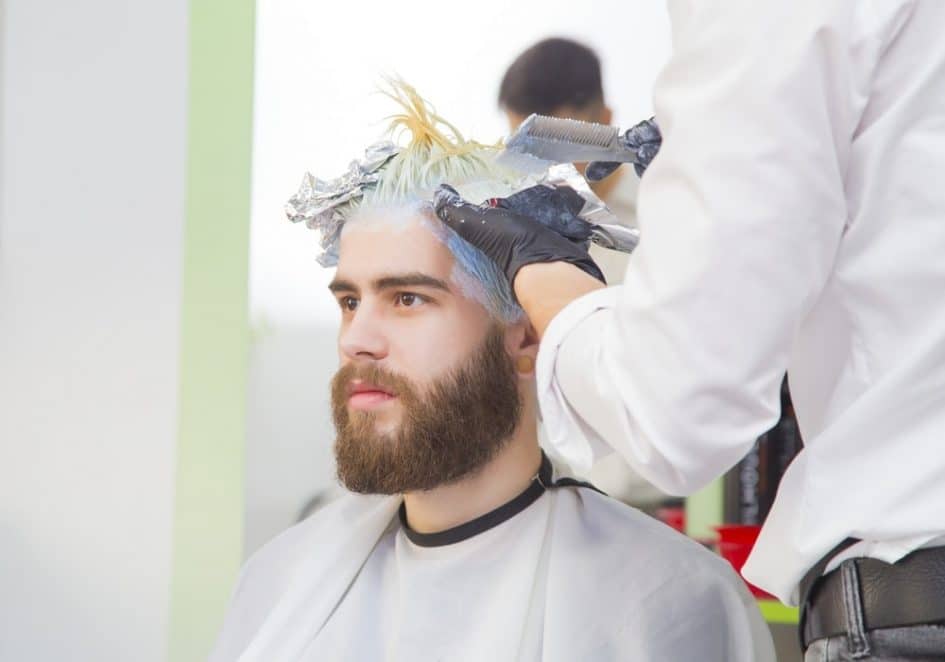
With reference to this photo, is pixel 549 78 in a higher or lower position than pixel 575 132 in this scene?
higher

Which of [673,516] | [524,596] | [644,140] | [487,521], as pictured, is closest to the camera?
[644,140]

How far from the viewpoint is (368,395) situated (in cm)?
167

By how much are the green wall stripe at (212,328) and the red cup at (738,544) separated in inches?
34.4

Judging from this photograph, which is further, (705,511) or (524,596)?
(705,511)

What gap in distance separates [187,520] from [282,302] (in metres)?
0.47

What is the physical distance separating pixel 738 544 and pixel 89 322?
1.28 metres

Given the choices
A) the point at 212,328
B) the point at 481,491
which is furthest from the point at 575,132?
the point at 212,328

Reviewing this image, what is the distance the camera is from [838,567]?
1.11 metres

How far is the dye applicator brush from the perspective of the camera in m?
1.45

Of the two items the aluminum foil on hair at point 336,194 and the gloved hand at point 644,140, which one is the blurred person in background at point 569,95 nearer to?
the aluminum foil on hair at point 336,194

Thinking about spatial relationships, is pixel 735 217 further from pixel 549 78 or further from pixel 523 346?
pixel 549 78

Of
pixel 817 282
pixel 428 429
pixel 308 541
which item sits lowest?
pixel 308 541

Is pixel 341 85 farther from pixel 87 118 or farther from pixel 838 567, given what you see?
pixel 838 567

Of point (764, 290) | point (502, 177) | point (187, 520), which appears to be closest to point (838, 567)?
point (764, 290)
